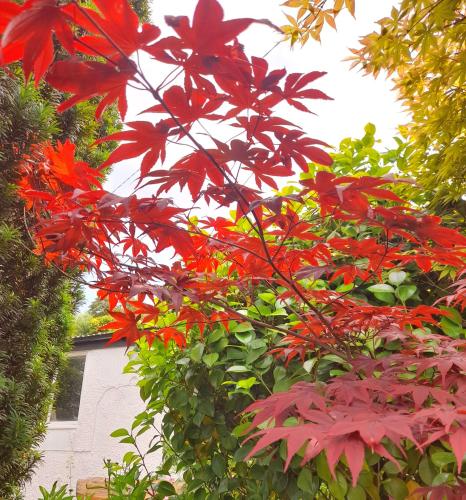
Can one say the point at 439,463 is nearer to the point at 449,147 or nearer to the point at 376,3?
the point at 449,147

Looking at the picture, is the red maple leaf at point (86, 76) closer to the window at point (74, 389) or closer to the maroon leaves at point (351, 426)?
the maroon leaves at point (351, 426)

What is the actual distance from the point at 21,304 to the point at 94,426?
5.41 meters

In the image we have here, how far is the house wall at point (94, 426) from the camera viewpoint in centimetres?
627

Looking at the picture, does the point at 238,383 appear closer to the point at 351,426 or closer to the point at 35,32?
the point at 351,426

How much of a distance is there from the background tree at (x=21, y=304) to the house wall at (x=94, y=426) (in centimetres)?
418

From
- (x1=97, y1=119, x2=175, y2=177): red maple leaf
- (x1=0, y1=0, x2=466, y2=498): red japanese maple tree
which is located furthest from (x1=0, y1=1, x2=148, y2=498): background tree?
(x1=97, y1=119, x2=175, y2=177): red maple leaf

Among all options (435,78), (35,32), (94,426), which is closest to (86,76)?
(35,32)

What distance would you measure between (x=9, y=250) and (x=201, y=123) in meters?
1.46

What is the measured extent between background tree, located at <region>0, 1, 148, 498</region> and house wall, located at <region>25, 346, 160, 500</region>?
13.7ft

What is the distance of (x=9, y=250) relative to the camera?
190 centimetres

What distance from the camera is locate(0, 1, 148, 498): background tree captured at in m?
1.84

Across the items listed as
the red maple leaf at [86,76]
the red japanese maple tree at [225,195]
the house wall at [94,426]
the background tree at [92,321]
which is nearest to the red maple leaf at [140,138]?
the red japanese maple tree at [225,195]

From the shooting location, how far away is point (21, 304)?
202cm

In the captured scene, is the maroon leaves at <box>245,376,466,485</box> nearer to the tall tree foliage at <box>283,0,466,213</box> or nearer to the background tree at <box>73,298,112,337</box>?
the tall tree foliage at <box>283,0,466,213</box>
